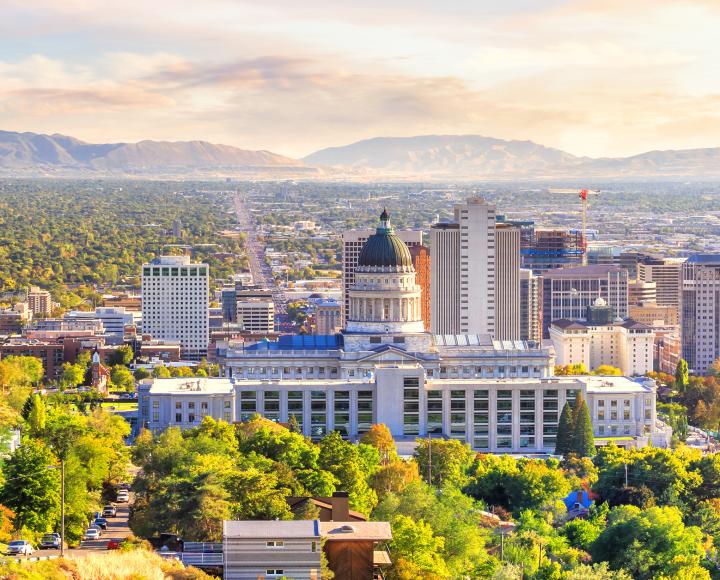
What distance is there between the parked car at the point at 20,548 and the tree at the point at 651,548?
21453mm

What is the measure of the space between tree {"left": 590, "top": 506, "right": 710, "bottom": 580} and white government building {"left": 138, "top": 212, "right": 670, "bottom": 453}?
45.9 metres

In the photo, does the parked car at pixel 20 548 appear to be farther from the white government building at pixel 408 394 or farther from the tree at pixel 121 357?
the tree at pixel 121 357

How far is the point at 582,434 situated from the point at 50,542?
52.9 m

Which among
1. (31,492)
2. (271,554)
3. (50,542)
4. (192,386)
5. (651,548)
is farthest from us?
(192,386)

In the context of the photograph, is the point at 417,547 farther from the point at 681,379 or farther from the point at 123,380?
the point at 123,380

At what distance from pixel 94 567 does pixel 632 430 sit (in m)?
79.2

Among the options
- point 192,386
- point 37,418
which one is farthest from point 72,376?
point 37,418

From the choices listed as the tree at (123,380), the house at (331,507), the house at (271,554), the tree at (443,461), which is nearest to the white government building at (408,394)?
the tree at (443,461)

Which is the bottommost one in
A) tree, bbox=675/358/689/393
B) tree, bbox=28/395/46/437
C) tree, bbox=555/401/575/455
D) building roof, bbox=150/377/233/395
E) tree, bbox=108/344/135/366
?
tree, bbox=108/344/135/366

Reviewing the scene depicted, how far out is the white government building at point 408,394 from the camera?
441 feet

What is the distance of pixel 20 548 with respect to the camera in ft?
243

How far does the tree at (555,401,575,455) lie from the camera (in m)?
126

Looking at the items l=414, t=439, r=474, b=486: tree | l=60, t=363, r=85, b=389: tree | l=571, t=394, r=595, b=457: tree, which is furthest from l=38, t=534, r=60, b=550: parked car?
l=60, t=363, r=85, b=389: tree

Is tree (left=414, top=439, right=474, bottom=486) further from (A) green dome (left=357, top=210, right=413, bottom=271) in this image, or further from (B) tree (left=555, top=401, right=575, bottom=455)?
(A) green dome (left=357, top=210, right=413, bottom=271)
